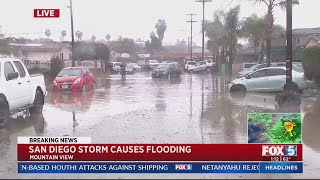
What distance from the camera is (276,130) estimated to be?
5.80 metres

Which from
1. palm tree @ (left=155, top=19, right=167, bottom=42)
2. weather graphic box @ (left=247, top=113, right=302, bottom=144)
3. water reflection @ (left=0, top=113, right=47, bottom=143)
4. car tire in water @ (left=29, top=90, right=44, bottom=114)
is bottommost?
water reflection @ (left=0, top=113, right=47, bottom=143)

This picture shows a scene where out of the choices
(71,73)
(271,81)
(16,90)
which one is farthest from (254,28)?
(16,90)

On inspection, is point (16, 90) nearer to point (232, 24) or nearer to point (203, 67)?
point (232, 24)

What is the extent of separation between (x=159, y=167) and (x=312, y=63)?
15469 mm

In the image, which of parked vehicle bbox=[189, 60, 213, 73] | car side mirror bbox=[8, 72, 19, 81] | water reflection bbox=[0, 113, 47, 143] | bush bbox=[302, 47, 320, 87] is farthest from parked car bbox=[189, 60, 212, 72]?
car side mirror bbox=[8, 72, 19, 81]

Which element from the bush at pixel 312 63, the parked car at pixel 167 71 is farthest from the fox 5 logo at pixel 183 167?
the parked car at pixel 167 71

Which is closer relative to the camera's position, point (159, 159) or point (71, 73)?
point (159, 159)

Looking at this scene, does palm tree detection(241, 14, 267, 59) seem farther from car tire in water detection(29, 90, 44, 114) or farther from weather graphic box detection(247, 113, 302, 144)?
weather graphic box detection(247, 113, 302, 144)

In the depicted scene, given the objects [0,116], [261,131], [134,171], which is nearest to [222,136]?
[261,131]

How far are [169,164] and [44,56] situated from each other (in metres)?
55.7

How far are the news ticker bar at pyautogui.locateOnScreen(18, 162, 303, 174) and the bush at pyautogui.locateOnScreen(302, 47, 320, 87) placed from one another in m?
14.3

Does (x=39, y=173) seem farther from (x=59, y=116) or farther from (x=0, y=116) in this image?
(x=59, y=116)

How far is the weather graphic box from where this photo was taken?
5767mm

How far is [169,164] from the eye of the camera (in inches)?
214
